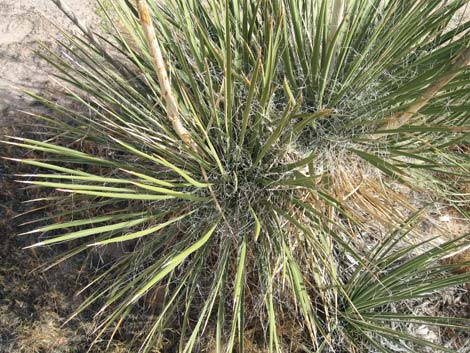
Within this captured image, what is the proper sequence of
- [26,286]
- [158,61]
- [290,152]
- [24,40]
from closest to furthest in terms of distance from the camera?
1. [158,61]
2. [290,152]
3. [26,286]
4. [24,40]

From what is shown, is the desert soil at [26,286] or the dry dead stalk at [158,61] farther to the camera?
the desert soil at [26,286]

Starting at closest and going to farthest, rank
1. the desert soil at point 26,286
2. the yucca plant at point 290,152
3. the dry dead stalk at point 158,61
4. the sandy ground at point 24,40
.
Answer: the dry dead stalk at point 158,61 < the yucca plant at point 290,152 < the desert soil at point 26,286 < the sandy ground at point 24,40

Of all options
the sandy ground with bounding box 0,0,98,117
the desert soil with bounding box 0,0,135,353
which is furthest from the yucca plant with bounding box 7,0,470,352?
the sandy ground with bounding box 0,0,98,117

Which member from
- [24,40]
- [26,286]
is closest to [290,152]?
[26,286]

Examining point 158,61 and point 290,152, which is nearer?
point 158,61

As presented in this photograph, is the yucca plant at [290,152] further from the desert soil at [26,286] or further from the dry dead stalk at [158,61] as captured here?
the desert soil at [26,286]

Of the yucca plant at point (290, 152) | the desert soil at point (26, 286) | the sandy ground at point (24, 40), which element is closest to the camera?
the yucca plant at point (290, 152)

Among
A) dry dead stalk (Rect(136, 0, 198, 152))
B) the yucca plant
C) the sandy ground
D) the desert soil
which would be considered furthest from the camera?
the sandy ground

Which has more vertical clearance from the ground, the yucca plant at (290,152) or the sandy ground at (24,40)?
the sandy ground at (24,40)

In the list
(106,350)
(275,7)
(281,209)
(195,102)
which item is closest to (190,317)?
(106,350)

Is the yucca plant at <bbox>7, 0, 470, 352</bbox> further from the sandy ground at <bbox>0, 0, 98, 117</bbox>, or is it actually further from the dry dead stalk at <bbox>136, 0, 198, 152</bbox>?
the sandy ground at <bbox>0, 0, 98, 117</bbox>

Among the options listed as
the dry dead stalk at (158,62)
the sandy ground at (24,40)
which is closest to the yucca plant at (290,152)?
the dry dead stalk at (158,62)

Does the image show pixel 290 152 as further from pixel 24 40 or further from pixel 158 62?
pixel 24 40
